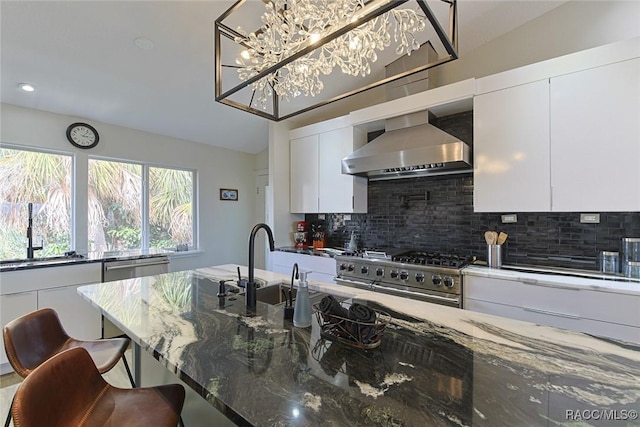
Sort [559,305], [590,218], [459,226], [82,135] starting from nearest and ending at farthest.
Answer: [559,305] → [590,218] → [459,226] → [82,135]

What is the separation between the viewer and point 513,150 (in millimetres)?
2373

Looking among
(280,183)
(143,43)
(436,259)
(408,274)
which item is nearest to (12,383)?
(143,43)

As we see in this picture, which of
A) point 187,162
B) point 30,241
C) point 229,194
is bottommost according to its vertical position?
point 30,241

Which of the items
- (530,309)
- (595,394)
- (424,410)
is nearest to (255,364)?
(424,410)

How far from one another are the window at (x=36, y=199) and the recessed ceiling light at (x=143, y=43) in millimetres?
1839

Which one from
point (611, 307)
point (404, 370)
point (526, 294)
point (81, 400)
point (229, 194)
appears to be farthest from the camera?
point (229, 194)

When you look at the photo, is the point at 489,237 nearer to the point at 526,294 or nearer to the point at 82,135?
the point at 526,294

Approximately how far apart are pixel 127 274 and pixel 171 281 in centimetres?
151

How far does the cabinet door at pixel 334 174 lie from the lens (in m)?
3.43

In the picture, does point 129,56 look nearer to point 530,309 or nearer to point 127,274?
point 127,274

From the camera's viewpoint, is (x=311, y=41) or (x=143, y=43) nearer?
(x=311, y=41)

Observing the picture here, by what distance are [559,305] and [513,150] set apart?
4.02ft

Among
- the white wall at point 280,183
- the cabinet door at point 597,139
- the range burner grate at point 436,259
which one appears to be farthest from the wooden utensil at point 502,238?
the white wall at point 280,183

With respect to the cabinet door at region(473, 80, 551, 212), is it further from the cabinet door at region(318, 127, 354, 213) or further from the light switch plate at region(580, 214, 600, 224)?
the cabinet door at region(318, 127, 354, 213)
